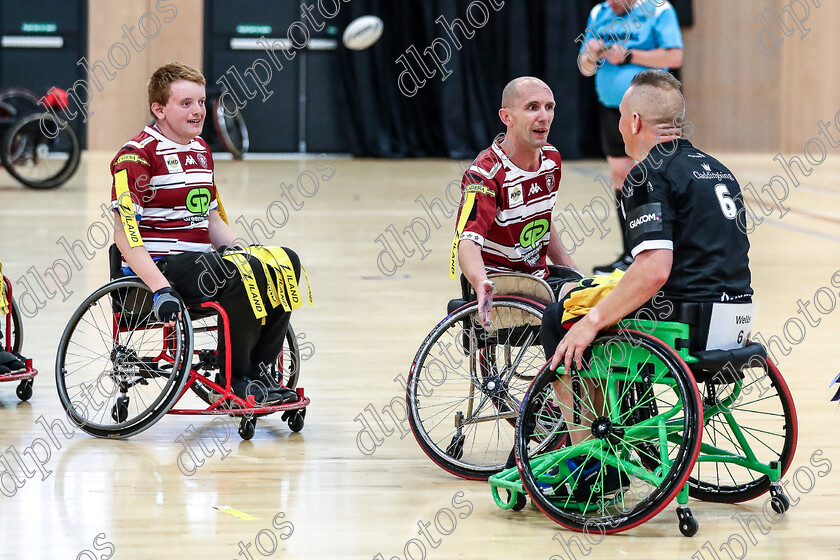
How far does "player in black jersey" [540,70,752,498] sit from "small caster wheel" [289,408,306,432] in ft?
3.52

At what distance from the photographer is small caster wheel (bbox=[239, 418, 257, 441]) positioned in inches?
137

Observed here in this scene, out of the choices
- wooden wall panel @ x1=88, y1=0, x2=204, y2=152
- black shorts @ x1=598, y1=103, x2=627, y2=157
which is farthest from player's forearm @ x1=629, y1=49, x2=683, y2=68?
wooden wall panel @ x1=88, y1=0, x2=204, y2=152

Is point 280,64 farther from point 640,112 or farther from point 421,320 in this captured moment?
point 640,112

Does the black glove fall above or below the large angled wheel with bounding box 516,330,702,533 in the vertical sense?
above

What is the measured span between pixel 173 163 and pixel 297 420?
0.82 metres

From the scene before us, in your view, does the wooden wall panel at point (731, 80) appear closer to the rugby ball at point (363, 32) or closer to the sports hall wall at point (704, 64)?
the sports hall wall at point (704, 64)

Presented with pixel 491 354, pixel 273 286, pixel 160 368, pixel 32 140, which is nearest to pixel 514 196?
pixel 491 354

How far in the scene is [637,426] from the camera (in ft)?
8.77

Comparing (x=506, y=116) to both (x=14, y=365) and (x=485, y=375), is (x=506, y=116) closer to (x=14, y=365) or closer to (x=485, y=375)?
(x=485, y=375)

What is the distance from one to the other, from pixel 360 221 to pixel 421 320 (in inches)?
140

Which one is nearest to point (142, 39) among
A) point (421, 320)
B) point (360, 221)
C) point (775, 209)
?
point (360, 221)

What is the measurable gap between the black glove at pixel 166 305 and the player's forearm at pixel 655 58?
3.39 meters

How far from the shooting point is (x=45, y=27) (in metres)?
13.9

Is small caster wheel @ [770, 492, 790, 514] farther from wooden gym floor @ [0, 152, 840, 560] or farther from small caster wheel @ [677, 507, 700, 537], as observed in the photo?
small caster wheel @ [677, 507, 700, 537]
